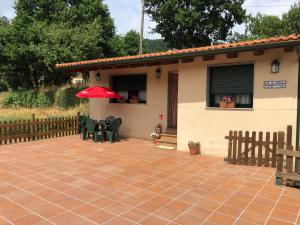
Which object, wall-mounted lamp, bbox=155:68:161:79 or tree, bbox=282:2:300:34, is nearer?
wall-mounted lamp, bbox=155:68:161:79

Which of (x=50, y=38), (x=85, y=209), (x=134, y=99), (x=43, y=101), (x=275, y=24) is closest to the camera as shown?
(x=85, y=209)

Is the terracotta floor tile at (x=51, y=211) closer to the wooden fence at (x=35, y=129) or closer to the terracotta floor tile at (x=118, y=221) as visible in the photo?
the terracotta floor tile at (x=118, y=221)

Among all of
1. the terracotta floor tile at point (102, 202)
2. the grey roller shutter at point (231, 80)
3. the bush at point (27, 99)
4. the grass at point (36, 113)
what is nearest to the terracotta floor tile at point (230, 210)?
the terracotta floor tile at point (102, 202)

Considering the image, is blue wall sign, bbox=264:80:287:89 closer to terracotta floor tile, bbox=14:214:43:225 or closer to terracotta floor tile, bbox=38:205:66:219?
terracotta floor tile, bbox=38:205:66:219

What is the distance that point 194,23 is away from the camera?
945 inches

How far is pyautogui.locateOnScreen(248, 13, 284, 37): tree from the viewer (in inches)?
1086

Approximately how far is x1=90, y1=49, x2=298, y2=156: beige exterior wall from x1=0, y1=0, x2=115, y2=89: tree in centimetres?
1161

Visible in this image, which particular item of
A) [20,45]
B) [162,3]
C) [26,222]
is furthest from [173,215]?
[162,3]

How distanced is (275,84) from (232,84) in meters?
1.14

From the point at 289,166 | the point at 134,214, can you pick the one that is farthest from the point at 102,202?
the point at 289,166

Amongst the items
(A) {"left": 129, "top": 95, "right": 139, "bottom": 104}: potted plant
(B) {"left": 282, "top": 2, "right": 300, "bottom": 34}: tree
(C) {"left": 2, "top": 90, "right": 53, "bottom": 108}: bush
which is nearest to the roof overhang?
(A) {"left": 129, "top": 95, "right": 139, "bottom": 104}: potted plant

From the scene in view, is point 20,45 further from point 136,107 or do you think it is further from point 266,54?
point 266,54

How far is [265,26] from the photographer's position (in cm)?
2902

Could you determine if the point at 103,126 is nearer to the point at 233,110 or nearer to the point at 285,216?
the point at 233,110
